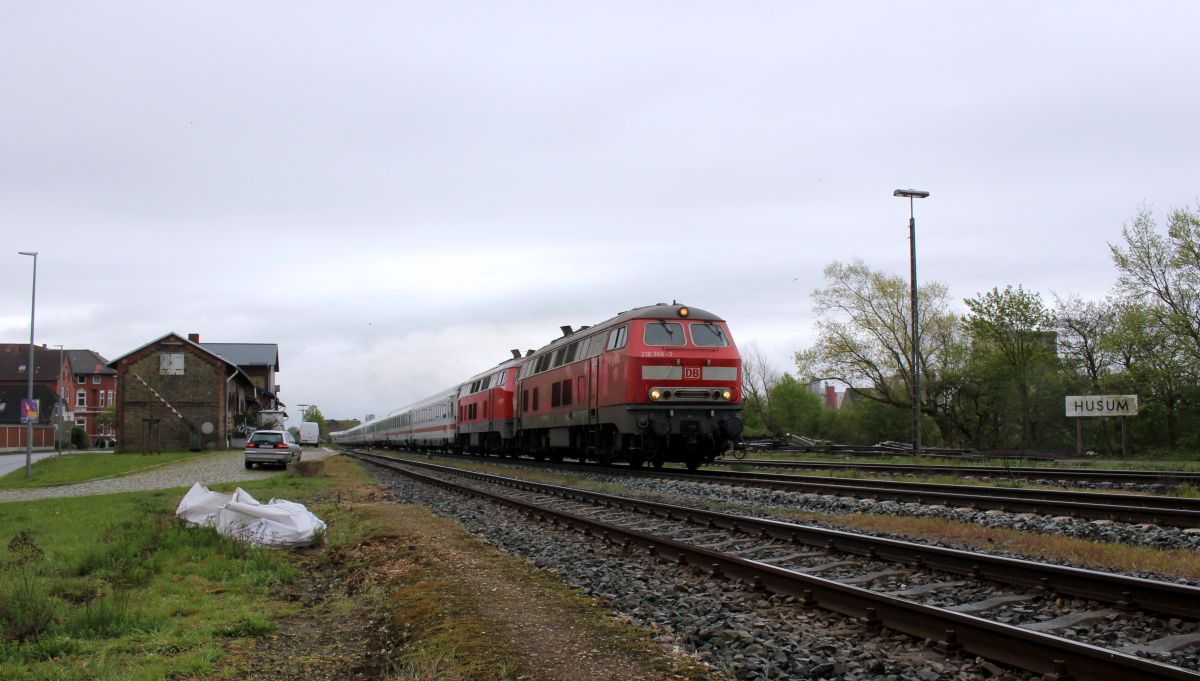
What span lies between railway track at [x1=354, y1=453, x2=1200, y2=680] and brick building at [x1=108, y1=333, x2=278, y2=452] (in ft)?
152

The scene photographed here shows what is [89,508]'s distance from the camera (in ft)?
50.5

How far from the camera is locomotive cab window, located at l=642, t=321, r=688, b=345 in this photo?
1911 cm

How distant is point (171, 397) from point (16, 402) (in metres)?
55.1

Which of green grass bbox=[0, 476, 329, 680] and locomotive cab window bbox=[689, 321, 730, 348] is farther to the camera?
locomotive cab window bbox=[689, 321, 730, 348]

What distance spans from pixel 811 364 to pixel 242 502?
37182mm

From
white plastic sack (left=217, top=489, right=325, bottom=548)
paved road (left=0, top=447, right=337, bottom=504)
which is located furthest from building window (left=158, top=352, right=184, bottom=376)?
white plastic sack (left=217, top=489, right=325, bottom=548)

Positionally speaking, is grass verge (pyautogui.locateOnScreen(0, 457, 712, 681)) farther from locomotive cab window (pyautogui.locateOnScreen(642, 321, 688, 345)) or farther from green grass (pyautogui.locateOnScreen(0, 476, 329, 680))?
A: locomotive cab window (pyautogui.locateOnScreen(642, 321, 688, 345))

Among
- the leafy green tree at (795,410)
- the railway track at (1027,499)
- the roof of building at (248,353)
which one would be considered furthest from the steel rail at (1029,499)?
the roof of building at (248,353)

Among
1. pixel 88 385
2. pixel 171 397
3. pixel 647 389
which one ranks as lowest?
pixel 647 389

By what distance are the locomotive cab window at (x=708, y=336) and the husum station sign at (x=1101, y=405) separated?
1111cm

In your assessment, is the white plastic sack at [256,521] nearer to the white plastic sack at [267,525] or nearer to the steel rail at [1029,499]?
the white plastic sack at [267,525]

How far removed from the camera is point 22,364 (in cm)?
9594

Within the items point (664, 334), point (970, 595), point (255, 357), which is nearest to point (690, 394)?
point (664, 334)

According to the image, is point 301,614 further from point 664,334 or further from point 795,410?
point 795,410
